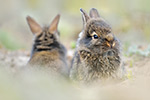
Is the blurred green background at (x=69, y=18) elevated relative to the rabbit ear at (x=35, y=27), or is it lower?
elevated

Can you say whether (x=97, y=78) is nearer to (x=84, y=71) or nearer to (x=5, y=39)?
(x=84, y=71)

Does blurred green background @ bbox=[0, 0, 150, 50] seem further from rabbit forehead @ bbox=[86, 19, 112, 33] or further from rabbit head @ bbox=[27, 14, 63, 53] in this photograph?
rabbit forehead @ bbox=[86, 19, 112, 33]

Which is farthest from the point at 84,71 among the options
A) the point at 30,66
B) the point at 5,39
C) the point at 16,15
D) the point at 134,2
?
the point at 16,15

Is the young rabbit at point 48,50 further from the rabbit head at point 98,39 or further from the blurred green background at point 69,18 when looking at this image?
the blurred green background at point 69,18

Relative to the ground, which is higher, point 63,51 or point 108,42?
point 63,51

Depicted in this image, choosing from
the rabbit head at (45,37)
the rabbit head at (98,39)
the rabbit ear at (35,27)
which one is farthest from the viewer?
the rabbit ear at (35,27)

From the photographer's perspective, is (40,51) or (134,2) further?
(134,2)

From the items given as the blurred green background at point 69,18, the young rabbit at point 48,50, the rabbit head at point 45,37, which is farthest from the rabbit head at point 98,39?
the blurred green background at point 69,18

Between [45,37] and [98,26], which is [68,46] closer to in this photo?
[45,37]
